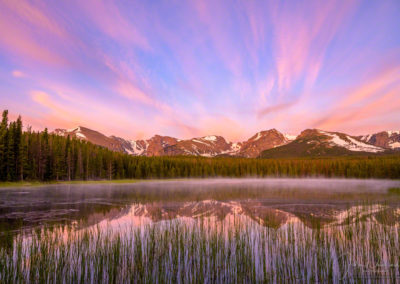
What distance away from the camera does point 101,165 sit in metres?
108

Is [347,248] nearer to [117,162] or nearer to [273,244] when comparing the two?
[273,244]

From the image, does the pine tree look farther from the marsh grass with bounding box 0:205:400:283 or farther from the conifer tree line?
the marsh grass with bounding box 0:205:400:283

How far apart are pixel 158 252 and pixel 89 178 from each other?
100707 mm

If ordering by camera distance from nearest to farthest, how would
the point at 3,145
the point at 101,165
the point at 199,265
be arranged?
the point at 199,265
the point at 3,145
the point at 101,165

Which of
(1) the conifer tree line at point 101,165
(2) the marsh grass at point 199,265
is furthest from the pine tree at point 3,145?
(2) the marsh grass at point 199,265

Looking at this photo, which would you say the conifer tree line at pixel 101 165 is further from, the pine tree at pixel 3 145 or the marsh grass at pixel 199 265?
the marsh grass at pixel 199 265

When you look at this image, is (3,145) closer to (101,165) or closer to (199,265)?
(101,165)

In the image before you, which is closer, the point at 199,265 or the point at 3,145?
the point at 199,265

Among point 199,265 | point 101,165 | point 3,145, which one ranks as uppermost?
point 3,145

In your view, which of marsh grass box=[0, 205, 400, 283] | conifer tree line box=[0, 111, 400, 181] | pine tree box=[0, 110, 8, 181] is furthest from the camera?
conifer tree line box=[0, 111, 400, 181]

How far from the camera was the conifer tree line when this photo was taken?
226ft

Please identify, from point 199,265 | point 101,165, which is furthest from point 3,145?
point 199,265

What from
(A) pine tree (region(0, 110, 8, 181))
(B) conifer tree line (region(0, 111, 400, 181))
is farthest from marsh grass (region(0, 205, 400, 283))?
(B) conifer tree line (region(0, 111, 400, 181))

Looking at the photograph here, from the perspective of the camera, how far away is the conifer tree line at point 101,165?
68875 millimetres
